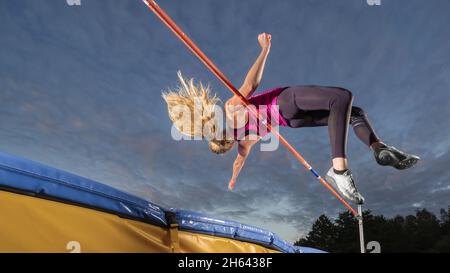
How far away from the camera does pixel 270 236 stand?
12.0 feet

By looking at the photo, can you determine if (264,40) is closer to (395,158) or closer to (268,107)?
(268,107)

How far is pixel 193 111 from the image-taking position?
13.6ft

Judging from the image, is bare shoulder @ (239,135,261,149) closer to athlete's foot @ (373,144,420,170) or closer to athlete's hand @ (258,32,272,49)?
athlete's hand @ (258,32,272,49)

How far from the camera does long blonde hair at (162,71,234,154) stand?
4023 millimetres

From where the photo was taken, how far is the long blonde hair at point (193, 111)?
4.02m

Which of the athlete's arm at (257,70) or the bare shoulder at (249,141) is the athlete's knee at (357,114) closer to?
the athlete's arm at (257,70)

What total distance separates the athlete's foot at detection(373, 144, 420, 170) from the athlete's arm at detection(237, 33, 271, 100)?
1369 mm

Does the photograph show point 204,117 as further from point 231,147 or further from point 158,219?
point 158,219

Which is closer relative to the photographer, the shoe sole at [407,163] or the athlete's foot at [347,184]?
the athlete's foot at [347,184]

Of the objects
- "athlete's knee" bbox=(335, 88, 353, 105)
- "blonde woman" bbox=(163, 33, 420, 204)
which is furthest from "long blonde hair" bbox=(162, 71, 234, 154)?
"athlete's knee" bbox=(335, 88, 353, 105)

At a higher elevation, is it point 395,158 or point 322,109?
point 322,109

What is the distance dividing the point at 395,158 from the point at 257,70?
1.54 m

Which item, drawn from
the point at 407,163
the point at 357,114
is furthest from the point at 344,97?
the point at 407,163

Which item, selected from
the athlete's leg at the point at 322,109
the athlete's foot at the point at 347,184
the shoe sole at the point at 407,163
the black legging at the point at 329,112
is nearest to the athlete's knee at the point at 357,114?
the black legging at the point at 329,112
